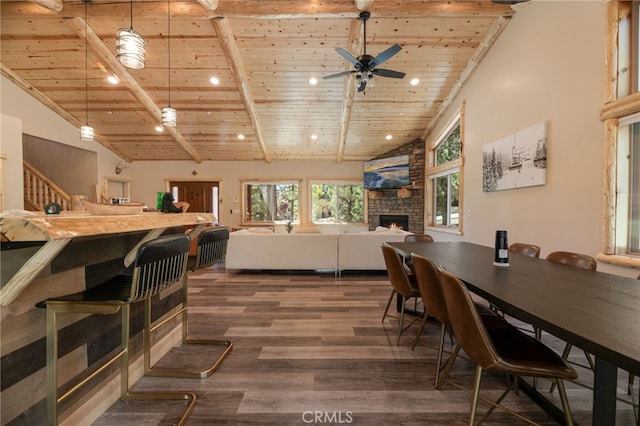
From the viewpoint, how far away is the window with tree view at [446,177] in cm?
601

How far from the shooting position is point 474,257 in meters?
2.37

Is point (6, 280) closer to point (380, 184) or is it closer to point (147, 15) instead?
point (147, 15)

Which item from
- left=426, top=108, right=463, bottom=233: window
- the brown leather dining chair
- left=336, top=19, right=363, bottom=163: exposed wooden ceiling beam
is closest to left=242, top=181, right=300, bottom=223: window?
left=336, top=19, right=363, bottom=163: exposed wooden ceiling beam

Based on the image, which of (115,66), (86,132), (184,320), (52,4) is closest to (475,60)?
(184,320)

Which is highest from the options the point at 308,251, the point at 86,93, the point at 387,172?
the point at 86,93

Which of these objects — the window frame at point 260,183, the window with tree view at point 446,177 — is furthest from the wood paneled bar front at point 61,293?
the window frame at point 260,183

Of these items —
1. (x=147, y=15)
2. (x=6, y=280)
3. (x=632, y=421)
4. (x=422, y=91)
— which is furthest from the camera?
(x=422, y=91)

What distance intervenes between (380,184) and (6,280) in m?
7.47

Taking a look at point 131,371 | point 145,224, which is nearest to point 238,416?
point 131,371

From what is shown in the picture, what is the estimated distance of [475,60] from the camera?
4.75 m

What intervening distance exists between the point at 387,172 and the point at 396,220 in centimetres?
142

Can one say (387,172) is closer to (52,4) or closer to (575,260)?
(575,260)

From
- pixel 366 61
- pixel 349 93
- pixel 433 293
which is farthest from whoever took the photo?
pixel 349 93

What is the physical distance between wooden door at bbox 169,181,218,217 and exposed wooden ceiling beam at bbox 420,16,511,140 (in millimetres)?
6786
